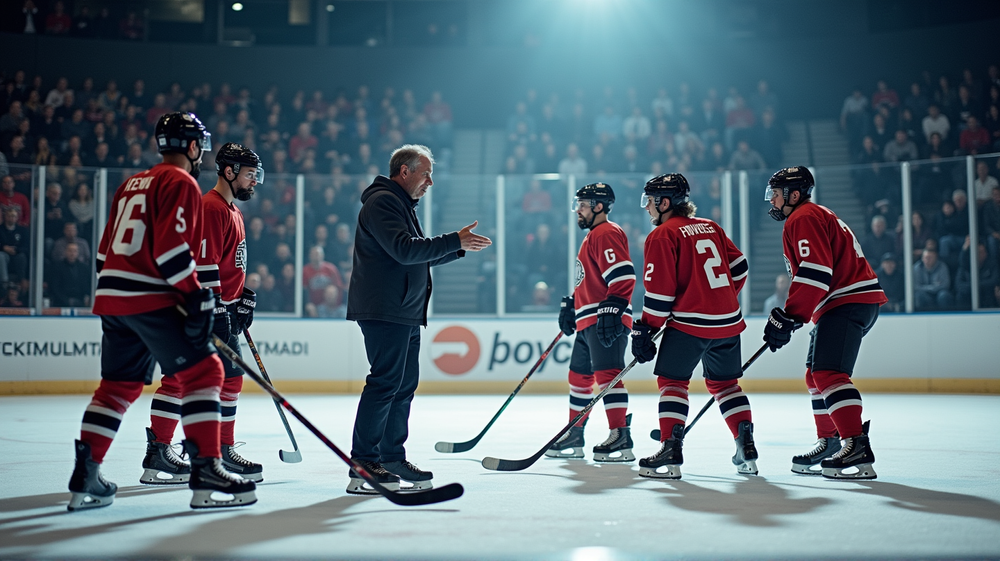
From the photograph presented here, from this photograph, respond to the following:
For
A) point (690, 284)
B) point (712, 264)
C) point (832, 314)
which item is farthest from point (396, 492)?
point (832, 314)

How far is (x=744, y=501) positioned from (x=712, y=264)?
1144mm

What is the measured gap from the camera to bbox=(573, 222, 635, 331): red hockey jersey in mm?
4582

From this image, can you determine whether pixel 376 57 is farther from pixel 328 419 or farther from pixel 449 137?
pixel 328 419

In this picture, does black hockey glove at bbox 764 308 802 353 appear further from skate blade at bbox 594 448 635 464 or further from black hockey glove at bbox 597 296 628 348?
skate blade at bbox 594 448 635 464

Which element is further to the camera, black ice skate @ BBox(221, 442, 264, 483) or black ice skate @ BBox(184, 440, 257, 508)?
black ice skate @ BBox(221, 442, 264, 483)

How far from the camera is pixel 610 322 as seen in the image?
4395mm

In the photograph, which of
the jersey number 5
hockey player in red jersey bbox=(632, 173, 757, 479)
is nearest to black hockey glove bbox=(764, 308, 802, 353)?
hockey player in red jersey bbox=(632, 173, 757, 479)

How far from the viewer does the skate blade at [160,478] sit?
3.68 meters

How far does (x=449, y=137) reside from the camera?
1374cm

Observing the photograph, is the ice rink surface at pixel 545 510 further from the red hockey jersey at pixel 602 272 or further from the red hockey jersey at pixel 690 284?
the red hockey jersey at pixel 602 272

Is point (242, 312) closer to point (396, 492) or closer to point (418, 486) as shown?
point (418, 486)

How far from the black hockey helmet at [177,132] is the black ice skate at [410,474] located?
1421 millimetres

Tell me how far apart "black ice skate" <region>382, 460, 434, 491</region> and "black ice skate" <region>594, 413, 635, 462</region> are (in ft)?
4.14

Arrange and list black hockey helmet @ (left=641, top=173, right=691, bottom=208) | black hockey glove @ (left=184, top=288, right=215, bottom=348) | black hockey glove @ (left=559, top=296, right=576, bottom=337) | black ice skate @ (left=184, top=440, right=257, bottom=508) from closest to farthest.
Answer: black hockey glove @ (left=184, top=288, right=215, bottom=348)
black ice skate @ (left=184, top=440, right=257, bottom=508)
black hockey helmet @ (left=641, top=173, right=691, bottom=208)
black hockey glove @ (left=559, top=296, right=576, bottom=337)
